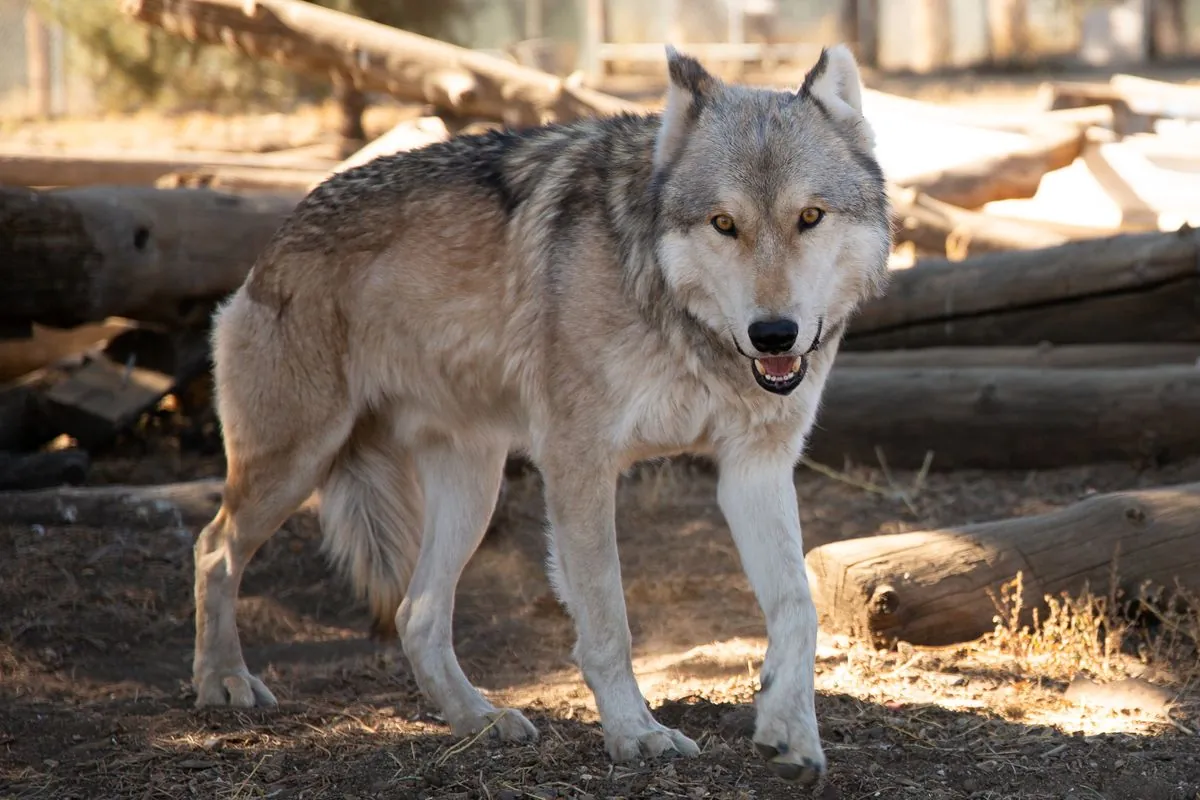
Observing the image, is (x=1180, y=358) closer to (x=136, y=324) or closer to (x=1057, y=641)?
(x=1057, y=641)

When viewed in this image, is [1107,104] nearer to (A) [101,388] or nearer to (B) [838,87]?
(A) [101,388]

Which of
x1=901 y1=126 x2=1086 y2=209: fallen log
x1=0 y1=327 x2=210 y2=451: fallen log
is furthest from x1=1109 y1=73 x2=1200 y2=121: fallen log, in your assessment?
x1=0 y1=327 x2=210 y2=451: fallen log

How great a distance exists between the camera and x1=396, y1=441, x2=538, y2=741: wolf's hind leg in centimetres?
407

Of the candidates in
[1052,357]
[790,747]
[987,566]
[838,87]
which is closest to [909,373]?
[1052,357]

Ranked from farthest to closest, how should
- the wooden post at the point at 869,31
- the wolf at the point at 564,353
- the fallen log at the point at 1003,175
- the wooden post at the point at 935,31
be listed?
the wooden post at the point at 935,31 → the wooden post at the point at 869,31 → the fallen log at the point at 1003,175 → the wolf at the point at 564,353

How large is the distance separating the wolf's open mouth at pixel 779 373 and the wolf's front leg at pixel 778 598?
297 millimetres

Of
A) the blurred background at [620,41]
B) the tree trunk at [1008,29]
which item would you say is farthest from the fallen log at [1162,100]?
the tree trunk at [1008,29]

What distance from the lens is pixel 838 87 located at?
361 centimetres

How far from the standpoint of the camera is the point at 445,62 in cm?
945

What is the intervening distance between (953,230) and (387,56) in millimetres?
4205

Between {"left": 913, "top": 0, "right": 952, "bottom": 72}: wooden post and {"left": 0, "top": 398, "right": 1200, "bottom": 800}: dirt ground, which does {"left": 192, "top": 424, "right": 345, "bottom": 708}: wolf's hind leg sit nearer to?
{"left": 0, "top": 398, "right": 1200, "bottom": 800}: dirt ground

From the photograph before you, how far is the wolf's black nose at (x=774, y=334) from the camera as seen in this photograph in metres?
3.13

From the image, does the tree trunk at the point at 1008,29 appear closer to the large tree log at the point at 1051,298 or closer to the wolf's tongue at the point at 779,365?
the large tree log at the point at 1051,298

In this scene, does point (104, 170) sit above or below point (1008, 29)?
below
